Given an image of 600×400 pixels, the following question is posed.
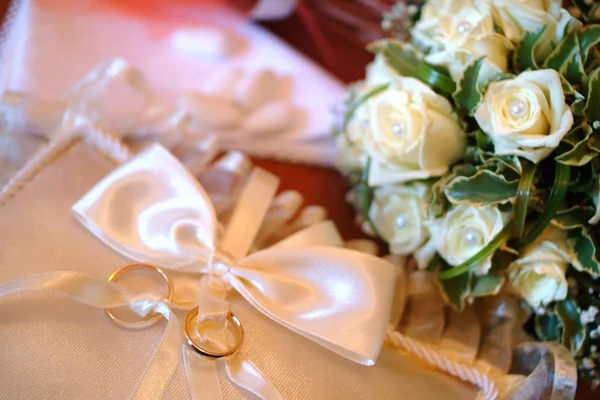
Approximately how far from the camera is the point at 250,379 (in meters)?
0.52

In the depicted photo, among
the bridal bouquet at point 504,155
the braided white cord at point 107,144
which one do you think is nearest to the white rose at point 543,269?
the bridal bouquet at point 504,155

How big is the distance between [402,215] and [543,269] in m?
0.17

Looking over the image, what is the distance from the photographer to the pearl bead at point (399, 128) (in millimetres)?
622

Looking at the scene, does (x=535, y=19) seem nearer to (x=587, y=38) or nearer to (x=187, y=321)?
(x=587, y=38)

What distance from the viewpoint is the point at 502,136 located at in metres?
0.55

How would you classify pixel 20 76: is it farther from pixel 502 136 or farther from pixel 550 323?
pixel 550 323

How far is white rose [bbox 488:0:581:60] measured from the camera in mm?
583

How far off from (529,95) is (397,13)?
0.96 feet

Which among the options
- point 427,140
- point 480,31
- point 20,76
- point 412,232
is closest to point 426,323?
point 412,232

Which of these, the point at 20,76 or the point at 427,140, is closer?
the point at 427,140

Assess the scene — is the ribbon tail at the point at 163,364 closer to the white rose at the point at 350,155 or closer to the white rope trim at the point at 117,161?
the white rope trim at the point at 117,161

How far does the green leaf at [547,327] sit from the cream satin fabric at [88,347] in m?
0.12

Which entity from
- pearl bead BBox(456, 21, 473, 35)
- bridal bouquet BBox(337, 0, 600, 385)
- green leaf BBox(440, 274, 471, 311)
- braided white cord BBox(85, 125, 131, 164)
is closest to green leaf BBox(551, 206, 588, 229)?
bridal bouquet BBox(337, 0, 600, 385)

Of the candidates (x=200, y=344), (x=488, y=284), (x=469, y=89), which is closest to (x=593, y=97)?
(x=469, y=89)
